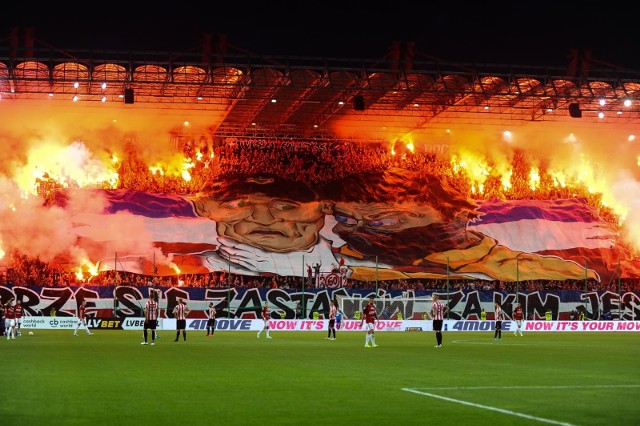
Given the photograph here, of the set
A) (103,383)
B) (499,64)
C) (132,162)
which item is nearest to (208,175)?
(132,162)

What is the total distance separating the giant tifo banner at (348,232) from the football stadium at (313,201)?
0.17 m

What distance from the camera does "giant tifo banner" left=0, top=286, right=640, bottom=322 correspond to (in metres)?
55.7

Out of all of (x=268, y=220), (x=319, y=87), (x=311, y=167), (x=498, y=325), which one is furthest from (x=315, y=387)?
(x=311, y=167)

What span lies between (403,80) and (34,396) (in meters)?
46.2

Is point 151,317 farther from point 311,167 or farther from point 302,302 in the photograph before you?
point 311,167

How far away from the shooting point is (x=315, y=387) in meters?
18.7

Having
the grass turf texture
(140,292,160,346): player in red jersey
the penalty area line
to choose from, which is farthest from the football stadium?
the penalty area line

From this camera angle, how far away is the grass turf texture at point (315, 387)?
1410cm

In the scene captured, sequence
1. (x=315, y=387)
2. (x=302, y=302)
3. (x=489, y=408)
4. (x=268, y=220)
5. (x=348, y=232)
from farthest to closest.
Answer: (x=268, y=220) < (x=348, y=232) < (x=302, y=302) < (x=315, y=387) < (x=489, y=408)

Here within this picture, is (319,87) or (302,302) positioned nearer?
(302,302)

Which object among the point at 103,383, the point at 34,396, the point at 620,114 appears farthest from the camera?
the point at 620,114

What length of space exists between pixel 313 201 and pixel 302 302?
17.8 meters

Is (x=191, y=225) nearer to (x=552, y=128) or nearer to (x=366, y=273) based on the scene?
(x=366, y=273)

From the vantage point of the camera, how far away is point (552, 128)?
78.1m
